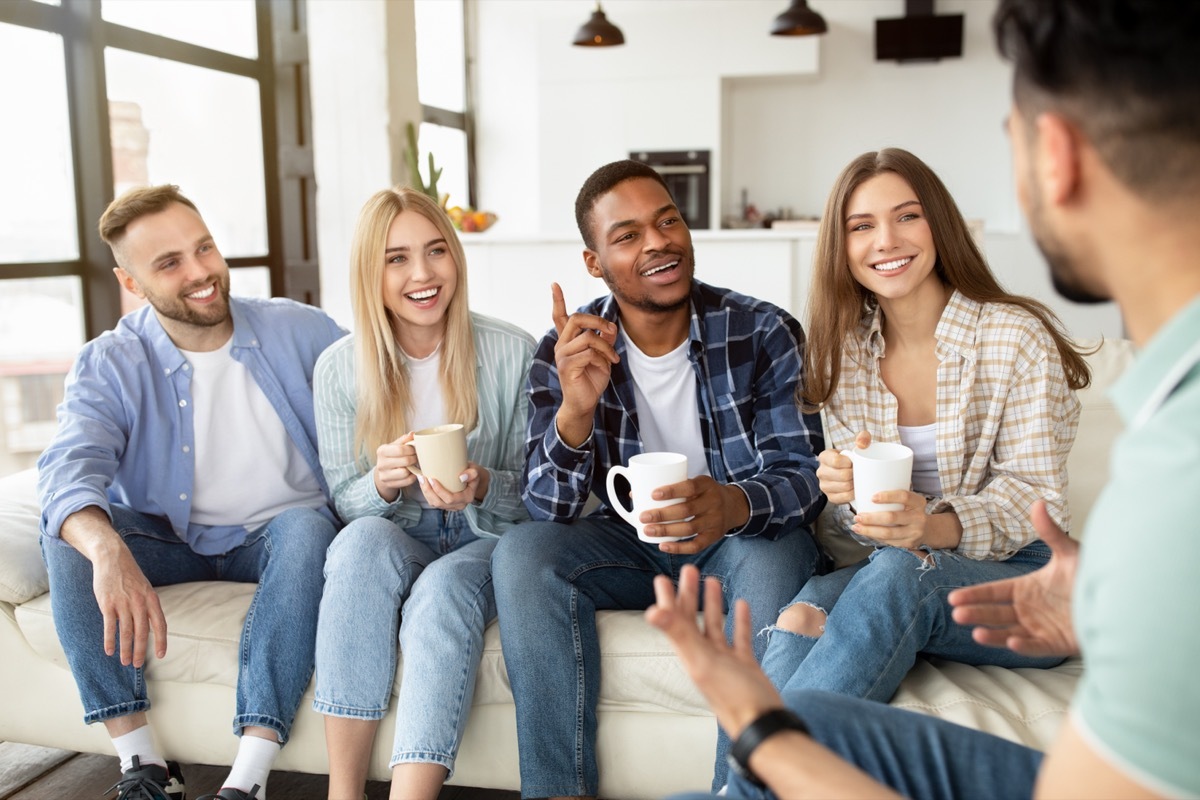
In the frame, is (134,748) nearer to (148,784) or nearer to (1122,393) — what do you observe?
(148,784)

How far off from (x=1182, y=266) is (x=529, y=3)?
25.1 feet

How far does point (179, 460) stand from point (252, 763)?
26.6 inches

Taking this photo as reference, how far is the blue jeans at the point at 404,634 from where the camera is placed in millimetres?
1694

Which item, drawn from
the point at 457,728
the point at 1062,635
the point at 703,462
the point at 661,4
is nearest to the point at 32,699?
the point at 457,728

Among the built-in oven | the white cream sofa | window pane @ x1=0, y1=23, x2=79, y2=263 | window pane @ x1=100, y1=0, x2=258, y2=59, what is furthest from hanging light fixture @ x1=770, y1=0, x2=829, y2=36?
the white cream sofa

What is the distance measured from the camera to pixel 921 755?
99cm

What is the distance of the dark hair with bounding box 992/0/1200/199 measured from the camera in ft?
2.26

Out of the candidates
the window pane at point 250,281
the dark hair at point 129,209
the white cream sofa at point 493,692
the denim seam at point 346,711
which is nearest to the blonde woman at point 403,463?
the denim seam at point 346,711

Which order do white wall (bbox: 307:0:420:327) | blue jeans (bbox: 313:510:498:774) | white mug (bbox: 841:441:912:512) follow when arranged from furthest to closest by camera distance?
white wall (bbox: 307:0:420:327) → blue jeans (bbox: 313:510:498:774) → white mug (bbox: 841:441:912:512)

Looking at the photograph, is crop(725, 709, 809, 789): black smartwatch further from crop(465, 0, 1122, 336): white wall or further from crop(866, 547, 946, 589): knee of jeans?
crop(465, 0, 1122, 336): white wall

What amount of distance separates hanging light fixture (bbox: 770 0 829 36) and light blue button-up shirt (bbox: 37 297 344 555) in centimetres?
462

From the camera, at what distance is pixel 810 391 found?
6.23ft

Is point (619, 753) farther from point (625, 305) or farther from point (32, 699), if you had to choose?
point (32, 699)

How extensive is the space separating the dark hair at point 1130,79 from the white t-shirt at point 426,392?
60.2 inches
